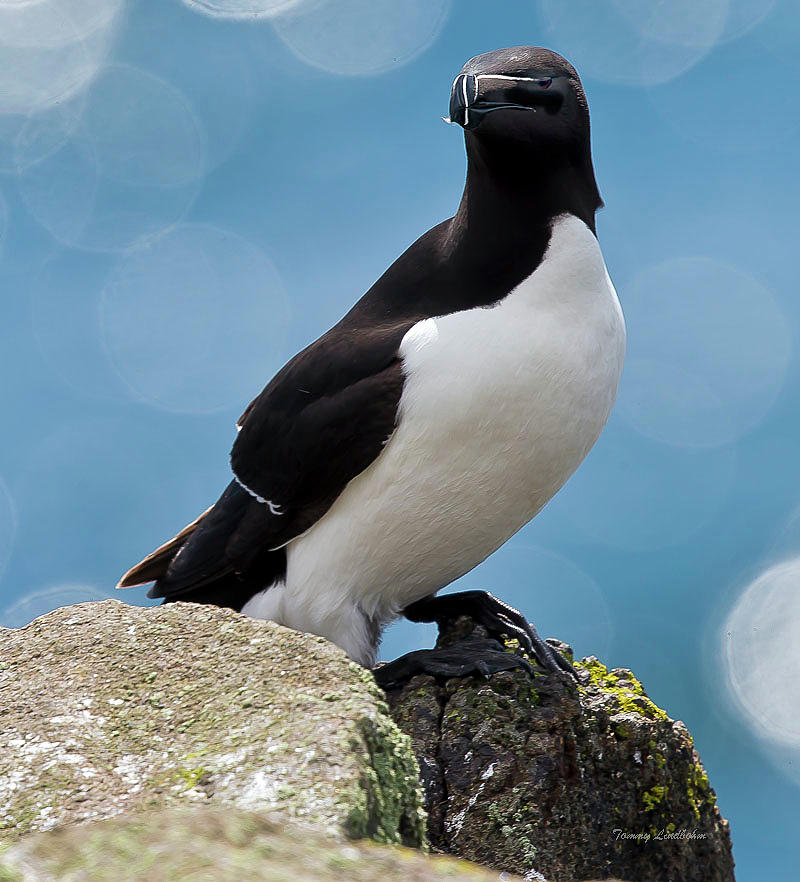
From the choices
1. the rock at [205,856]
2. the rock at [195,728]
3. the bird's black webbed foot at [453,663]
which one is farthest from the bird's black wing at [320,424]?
the rock at [205,856]

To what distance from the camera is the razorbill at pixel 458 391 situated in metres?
3.69

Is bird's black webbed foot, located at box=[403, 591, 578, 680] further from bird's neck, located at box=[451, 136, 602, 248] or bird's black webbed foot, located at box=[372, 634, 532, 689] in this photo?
bird's neck, located at box=[451, 136, 602, 248]

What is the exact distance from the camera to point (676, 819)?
402 centimetres

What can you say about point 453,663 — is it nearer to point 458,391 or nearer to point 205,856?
point 458,391

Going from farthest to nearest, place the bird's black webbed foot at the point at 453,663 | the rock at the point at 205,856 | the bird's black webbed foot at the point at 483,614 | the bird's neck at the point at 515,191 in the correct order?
the bird's black webbed foot at the point at 483,614, the bird's black webbed foot at the point at 453,663, the bird's neck at the point at 515,191, the rock at the point at 205,856

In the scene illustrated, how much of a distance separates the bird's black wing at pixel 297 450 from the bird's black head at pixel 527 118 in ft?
2.22

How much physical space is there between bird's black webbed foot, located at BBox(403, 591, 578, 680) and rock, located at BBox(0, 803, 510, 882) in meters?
2.53

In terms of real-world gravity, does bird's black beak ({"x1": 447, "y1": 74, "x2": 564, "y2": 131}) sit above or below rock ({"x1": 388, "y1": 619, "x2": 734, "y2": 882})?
above

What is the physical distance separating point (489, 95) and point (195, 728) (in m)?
2.26

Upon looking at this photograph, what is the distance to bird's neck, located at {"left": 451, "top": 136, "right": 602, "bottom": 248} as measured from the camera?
12.3 ft

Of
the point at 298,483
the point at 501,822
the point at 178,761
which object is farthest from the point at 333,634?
the point at 178,761

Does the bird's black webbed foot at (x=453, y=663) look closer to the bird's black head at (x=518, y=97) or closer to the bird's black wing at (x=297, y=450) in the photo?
the bird's black wing at (x=297, y=450)

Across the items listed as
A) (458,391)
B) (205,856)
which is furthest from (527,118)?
(205,856)

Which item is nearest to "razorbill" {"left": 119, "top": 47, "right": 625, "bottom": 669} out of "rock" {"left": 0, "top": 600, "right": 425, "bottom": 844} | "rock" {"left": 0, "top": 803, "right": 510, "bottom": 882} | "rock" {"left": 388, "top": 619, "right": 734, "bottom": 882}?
"rock" {"left": 388, "top": 619, "right": 734, "bottom": 882}
